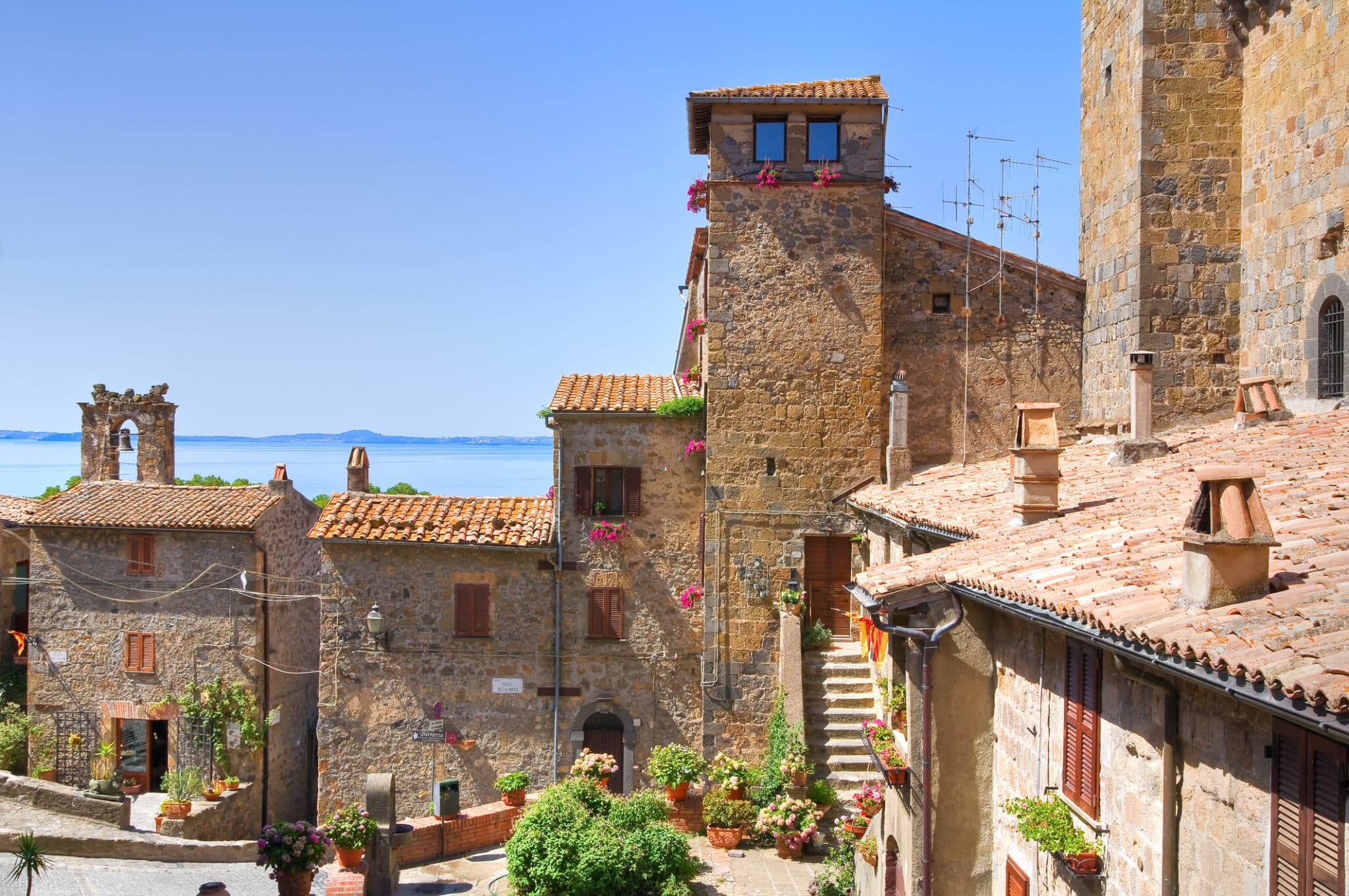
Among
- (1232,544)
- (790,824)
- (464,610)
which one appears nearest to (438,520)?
(464,610)

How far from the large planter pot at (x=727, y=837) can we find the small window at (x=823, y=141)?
1147 cm

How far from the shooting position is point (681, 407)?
69.1 ft

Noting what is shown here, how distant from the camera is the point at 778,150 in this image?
20500mm

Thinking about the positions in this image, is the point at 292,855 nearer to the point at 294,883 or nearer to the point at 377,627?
the point at 294,883

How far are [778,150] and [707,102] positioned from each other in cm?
153

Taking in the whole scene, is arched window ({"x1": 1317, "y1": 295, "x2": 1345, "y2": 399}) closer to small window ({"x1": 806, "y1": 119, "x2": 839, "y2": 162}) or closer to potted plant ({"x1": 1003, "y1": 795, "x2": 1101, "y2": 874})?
potted plant ({"x1": 1003, "y1": 795, "x2": 1101, "y2": 874})

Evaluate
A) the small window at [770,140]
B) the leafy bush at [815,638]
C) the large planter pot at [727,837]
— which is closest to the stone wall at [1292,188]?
the small window at [770,140]

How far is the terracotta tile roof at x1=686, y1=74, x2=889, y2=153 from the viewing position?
19938 millimetres

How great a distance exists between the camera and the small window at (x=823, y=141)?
20438 mm

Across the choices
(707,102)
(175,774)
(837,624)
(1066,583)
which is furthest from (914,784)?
(175,774)

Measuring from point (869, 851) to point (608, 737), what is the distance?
8.30 metres

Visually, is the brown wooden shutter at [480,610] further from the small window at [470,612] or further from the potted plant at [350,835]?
the potted plant at [350,835]

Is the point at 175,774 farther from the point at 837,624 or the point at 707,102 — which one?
the point at 707,102

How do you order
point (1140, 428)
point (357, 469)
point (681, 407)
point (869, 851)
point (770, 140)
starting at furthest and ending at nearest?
point (357, 469), point (681, 407), point (770, 140), point (1140, 428), point (869, 851)
